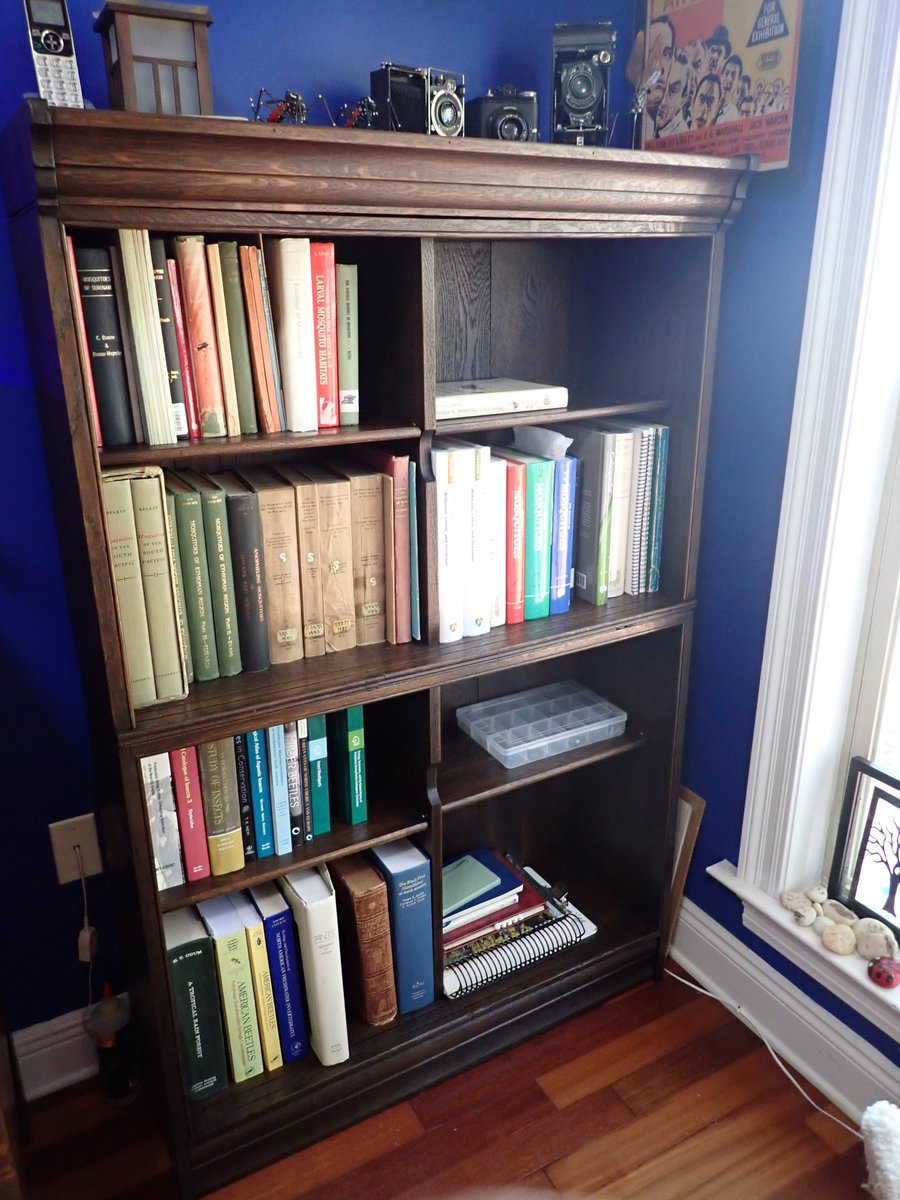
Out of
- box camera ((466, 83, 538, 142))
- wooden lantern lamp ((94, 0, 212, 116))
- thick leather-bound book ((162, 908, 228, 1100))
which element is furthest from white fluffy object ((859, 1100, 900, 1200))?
wooden lantern lamp ((94, 0, 212, 116))

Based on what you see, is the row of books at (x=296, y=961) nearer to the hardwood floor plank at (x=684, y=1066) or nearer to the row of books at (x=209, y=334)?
the hardwood floor plank at (x=684, y=1066)

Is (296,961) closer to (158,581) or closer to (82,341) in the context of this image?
(158,581)

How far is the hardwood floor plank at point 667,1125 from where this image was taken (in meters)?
1.53

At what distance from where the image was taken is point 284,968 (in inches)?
59.9

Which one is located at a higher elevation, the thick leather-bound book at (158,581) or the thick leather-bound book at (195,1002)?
the thick leather-bound book at (158,581)

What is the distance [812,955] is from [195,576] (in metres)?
1.26

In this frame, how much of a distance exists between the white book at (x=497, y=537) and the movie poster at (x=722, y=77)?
65cm

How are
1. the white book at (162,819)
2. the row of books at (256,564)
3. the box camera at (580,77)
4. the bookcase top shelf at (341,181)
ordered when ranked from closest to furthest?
the bookcase top shelf at (341,181), the row of books at (256,564), the white book at (162,819), the box camera at (580,77)

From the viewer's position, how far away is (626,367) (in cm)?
170

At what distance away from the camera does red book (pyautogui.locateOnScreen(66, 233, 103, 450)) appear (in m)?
1.05

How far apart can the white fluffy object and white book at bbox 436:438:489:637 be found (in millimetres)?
1013

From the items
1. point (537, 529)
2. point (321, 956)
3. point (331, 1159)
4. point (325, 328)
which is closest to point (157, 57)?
point (325, 328)

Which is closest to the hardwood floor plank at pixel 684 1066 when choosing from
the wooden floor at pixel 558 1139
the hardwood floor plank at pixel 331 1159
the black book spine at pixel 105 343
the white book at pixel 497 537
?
the wooden floor at pixel 558 1139

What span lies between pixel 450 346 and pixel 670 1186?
4.89 ft
